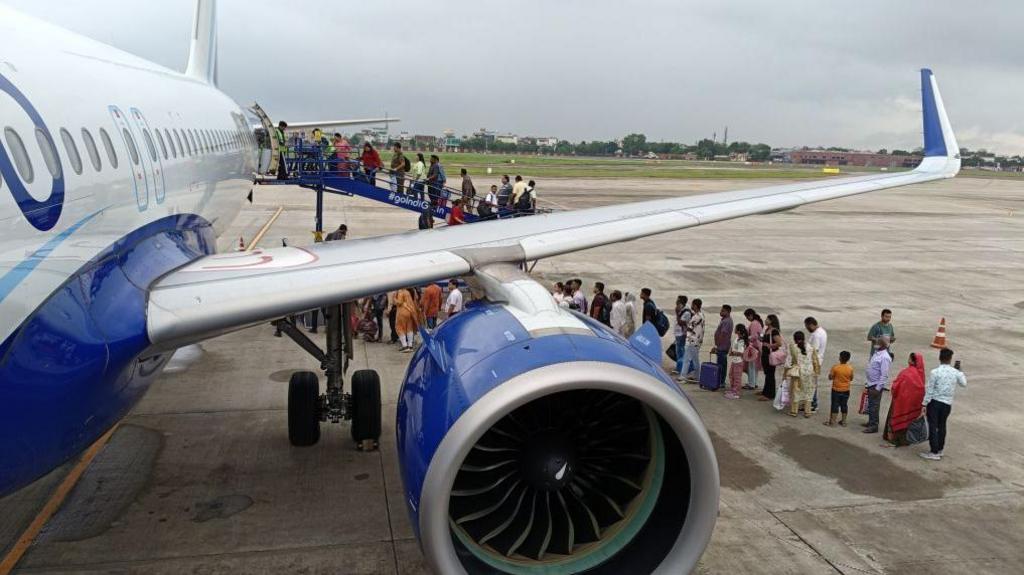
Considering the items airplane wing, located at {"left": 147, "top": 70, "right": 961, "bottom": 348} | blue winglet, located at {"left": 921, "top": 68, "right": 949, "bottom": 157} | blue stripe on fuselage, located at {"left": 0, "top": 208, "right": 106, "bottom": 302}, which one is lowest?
airplane wing, located at {"left": 147, "top": 70, "right": 961, "bottom": 348}

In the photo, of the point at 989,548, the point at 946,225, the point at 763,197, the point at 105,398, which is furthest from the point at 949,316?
the point at 946,225

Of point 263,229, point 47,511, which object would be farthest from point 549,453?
point 263,229

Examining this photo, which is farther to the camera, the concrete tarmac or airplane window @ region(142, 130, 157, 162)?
airplane window @ region(142, 130, 157, 162)

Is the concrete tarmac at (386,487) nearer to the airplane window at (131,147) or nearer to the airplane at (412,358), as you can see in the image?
the airplane at (412,358)

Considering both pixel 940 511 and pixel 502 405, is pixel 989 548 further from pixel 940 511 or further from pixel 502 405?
pixel 502 405

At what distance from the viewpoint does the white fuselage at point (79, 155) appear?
4.08m

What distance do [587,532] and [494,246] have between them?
265 centimetres

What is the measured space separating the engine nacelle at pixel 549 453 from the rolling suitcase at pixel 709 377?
6.37 m

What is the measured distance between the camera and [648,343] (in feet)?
17.1

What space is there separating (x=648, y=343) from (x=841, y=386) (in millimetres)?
5828

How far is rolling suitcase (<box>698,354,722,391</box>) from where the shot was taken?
11.4 meters

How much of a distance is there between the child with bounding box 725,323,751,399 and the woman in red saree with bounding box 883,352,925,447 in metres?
2.06

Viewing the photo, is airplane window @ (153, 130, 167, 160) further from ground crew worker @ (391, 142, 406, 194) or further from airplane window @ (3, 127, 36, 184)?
ground crew worker @ (391, 142, 406, 194)

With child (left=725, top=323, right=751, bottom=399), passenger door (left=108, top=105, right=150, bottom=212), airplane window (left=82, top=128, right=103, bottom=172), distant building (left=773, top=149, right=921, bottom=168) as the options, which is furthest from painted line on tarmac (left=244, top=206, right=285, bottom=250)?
distant building (left=773, top=149, right=921, bottom=168)
